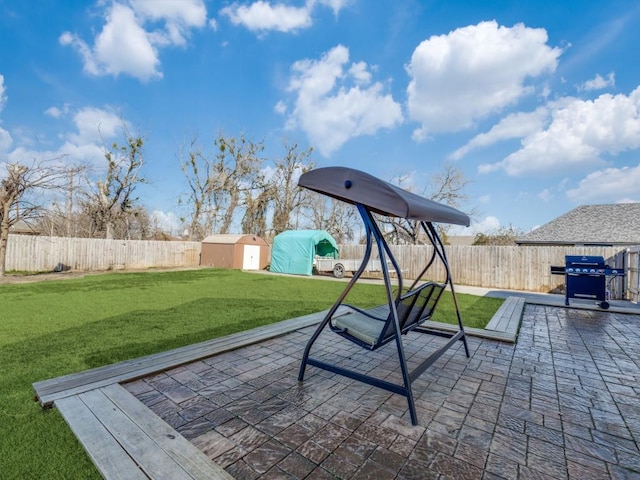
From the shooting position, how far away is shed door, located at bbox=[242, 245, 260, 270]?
745 inches

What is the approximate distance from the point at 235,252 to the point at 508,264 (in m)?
14.0

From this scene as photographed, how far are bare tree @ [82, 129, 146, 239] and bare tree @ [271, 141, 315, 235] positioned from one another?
10234 millimetres

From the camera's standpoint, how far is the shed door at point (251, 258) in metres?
18.9

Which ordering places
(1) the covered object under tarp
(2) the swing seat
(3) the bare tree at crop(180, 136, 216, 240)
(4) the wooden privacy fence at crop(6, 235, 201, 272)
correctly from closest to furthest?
1. (2) the swing seat
2. (4) the wooden privacy fence at crop(6, 235, 201, 272)
3. (1) the covered object under tarp
4. (3) the bare tree at crop(180, 136, 216, 240)

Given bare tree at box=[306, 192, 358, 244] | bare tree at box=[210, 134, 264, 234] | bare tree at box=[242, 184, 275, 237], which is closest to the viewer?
bare tree at box=[210, 134, 264, 234]

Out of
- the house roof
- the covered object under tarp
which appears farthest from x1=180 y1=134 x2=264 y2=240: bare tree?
the house roof

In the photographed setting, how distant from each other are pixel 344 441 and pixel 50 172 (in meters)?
13.9

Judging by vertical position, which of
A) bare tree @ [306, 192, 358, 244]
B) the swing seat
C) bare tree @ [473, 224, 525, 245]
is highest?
bare tree @ [306, 192, 358, 244]

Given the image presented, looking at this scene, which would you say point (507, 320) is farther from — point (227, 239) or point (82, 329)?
point (227, 239)

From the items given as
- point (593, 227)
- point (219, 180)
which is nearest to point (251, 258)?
point (219, 180)

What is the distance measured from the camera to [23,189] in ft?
36.2

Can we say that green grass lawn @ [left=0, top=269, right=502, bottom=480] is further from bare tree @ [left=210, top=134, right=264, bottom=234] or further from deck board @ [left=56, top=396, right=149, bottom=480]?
bare tree @ [left=210, top=134, right=264, bottom=234]

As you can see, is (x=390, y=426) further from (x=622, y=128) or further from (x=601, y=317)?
(x=622, y=128)

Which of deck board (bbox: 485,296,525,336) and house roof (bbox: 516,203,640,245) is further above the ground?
house roof (bbox: 516,203,640,245)
